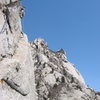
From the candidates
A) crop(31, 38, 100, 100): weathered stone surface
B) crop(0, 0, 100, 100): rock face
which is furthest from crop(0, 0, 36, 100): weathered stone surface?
crop(31, 38, 100, 100): weathered stone surface

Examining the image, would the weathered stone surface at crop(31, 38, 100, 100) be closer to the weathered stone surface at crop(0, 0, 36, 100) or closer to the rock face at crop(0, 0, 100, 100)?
the rock face at crop(0, 0, 100, 100)

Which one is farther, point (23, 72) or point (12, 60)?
point (23, 72)

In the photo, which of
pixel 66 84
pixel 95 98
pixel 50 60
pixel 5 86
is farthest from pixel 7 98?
pixel 50 60

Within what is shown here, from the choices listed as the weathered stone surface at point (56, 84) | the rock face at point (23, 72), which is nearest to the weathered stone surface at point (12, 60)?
the rock face at point (23, 72)

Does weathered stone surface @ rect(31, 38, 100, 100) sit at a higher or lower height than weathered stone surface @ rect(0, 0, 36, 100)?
higher

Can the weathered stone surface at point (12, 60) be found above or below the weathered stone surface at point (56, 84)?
below

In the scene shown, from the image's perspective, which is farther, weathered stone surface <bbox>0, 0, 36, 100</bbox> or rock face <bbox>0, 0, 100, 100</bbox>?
rock face <bbox>0, 0, 100, 100</bbox>

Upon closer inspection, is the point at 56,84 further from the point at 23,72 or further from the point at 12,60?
the point at 12,60

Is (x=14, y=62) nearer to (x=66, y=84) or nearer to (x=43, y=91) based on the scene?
(x=43, y=91)

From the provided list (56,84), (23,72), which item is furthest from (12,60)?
(56,84)

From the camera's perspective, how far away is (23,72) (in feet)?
106

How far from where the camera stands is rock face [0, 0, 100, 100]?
2880 centimetres

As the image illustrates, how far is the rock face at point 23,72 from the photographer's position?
94.5 feet

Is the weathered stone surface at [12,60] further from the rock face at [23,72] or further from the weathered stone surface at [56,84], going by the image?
the weathered stone surface at [56,84]
